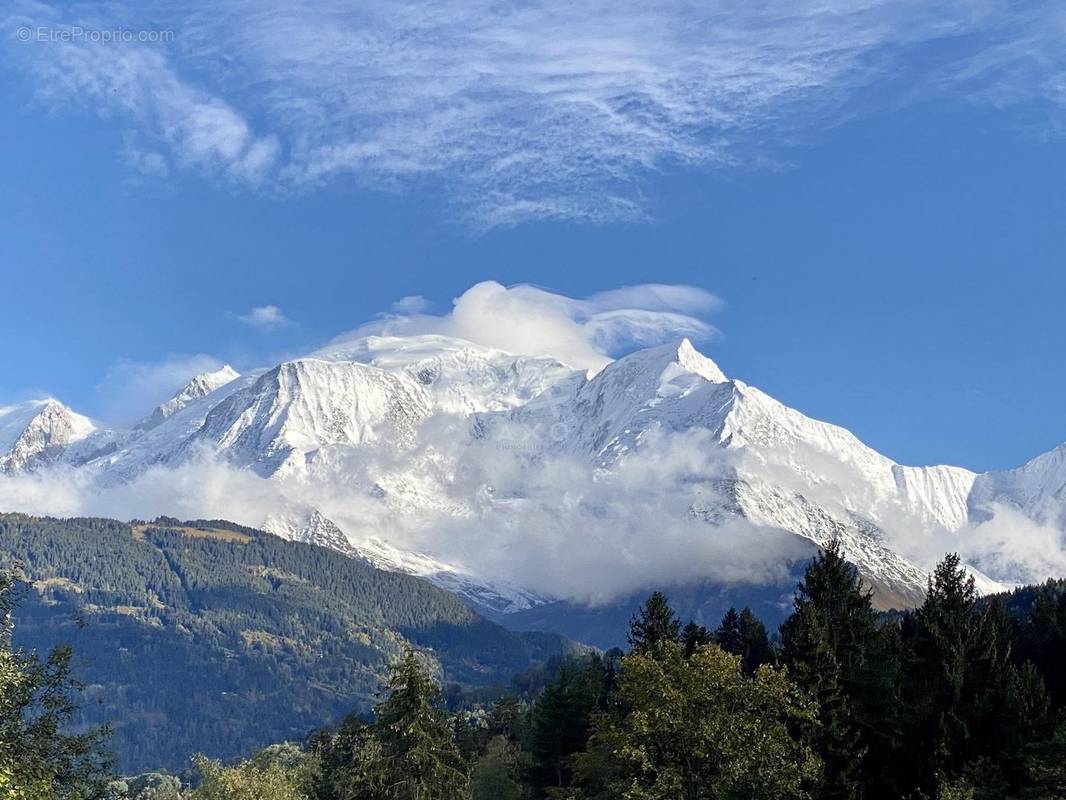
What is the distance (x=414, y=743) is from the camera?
7138cm

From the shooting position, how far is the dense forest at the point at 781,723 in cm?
5031

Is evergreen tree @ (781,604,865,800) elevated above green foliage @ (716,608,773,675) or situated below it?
below

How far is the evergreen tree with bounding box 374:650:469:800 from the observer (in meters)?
71.0

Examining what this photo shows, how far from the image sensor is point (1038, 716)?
7525 cm

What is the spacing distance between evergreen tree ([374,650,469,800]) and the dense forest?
0.10 meters

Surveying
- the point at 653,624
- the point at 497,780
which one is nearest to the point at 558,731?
the point at 497,780

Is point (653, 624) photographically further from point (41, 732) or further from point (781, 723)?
point (41, 732)

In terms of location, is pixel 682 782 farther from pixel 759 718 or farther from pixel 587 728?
pixel 587 728

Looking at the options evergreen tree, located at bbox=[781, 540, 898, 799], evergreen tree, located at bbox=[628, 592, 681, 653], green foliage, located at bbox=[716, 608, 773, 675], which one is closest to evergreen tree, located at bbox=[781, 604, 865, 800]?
evergreen tree, located at bbox=[781, 540, 898, 799]

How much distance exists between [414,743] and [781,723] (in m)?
21.7

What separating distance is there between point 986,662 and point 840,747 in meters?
14.5

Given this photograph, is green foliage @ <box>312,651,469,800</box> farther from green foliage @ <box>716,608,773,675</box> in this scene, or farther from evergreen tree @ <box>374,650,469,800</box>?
green foliage @ <box>716,608,773,675</box>

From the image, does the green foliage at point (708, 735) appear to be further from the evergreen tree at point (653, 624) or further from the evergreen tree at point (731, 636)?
the evergreen tree at point (731, 636)

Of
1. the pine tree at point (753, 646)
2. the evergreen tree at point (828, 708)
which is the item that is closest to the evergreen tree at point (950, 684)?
the evergreen tree at point (828, 708)
